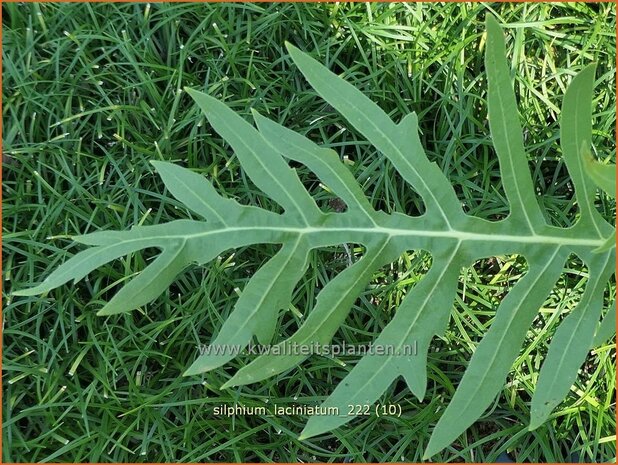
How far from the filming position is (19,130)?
1505 millimetres

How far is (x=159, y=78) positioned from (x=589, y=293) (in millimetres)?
1031

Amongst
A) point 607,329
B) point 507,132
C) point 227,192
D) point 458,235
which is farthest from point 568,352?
point 227,192

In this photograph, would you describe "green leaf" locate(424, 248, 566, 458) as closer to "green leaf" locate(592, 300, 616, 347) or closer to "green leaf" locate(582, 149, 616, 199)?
"green leaf" locate(592, 300, 616, 347)

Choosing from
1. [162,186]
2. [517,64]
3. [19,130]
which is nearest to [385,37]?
[517,64]

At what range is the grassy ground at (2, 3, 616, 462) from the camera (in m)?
1.43

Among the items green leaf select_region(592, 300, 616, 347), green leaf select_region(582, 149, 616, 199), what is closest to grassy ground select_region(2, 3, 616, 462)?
green leaf select_region(592, 300, 616, 347)

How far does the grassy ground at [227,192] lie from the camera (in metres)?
1.43

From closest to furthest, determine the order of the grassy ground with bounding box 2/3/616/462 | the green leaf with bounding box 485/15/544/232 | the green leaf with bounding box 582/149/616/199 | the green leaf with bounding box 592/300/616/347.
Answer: the green leaf with bounding box 582/149/616/199, the green leaf with bounding box 485/15/544/232, the green leaf with bounding box 592/300/616/347, the grassy ground with bounding box 2/3/616/462

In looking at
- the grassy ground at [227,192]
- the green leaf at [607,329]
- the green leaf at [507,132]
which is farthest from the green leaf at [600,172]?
the grassy ground at [227,192]

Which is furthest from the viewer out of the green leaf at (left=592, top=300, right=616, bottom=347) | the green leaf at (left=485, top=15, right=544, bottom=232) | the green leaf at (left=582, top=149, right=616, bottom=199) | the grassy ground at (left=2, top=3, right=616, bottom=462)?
the grassy ground at (left=2, top=3, right=616, bottom=462)

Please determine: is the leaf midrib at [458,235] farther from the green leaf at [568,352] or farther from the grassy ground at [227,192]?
the grassy ground at [227,192]

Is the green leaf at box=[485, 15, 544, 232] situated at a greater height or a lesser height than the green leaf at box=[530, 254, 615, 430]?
greater

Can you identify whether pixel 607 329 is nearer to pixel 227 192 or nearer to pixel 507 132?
pixel 507 132

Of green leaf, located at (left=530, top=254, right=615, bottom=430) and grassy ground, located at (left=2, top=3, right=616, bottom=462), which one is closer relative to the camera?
green leaf, located at (left=530, top=254, right=615, bottom=430)
